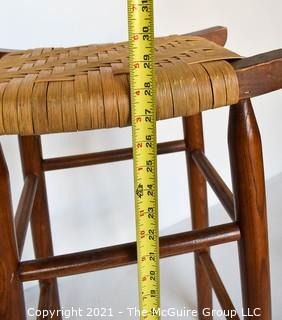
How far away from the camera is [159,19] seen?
1062 mm

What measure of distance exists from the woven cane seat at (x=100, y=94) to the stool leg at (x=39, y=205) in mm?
255

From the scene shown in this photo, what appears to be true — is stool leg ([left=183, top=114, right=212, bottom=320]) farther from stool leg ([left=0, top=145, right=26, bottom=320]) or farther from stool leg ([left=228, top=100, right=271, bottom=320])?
stool leg ([left=0, top=145, right=26, bottom=320])

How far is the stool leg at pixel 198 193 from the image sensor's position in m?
0.76

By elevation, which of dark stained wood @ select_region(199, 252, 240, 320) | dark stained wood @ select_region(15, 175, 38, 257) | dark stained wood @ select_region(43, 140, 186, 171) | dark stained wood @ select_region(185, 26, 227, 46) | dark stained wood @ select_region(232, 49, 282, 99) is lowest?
dark stained wood @ select_region(199, 252, 240, 320)

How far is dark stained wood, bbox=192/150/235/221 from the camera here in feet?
1.86

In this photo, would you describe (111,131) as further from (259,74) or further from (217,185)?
(259,74)

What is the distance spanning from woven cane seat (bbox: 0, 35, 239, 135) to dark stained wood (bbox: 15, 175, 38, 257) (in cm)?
17

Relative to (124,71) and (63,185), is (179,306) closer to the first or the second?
(63,185)

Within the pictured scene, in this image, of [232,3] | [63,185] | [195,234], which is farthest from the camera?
[232,3]

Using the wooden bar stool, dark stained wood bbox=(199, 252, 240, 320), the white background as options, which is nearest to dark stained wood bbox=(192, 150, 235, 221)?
the wooden bar stool

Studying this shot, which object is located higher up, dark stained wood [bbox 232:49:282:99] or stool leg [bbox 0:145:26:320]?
dark stained wood [bbox 232:49:282:99]

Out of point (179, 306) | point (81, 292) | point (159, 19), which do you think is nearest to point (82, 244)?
point (81, 292)

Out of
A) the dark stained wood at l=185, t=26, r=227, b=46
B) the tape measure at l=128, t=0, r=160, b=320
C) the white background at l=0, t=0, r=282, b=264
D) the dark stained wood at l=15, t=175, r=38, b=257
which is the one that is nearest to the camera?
the tape measure at l=128, t=0, r=160, b=320

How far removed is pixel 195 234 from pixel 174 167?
2.33ft
